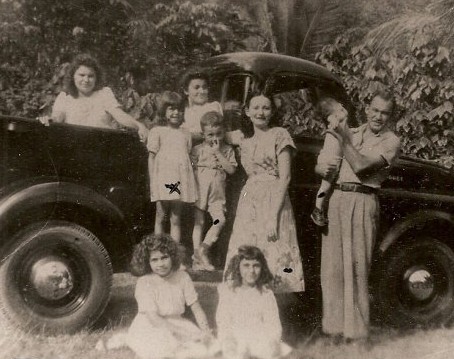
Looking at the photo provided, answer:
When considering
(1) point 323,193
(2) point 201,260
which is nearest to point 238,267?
(2) point 201,260

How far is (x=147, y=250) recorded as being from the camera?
3.14 metres

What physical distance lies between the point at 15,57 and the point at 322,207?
6.71 feet

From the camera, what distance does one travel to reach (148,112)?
11.5 feet

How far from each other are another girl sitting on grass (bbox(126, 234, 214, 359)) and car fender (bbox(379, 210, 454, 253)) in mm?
1299

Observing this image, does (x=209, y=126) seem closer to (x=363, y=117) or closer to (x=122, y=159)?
(x=122, y=159)

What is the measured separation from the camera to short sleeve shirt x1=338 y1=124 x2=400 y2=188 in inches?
133

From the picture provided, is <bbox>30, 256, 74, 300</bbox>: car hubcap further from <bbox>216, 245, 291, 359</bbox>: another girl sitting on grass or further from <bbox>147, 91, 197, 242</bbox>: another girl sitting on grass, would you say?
<bbox>216, 245, 291, 359</bbox>: another girl sitting on grass

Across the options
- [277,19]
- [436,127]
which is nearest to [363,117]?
[436,127]

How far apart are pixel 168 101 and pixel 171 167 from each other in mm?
376

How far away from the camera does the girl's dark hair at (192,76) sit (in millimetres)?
3457

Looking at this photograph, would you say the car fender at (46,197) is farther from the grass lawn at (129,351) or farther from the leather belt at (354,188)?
the leather belt at (354,188)

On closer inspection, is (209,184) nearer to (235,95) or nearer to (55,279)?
(235,95)

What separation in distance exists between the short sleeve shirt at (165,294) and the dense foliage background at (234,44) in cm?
100

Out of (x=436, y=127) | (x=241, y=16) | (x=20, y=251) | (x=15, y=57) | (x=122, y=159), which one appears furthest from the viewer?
(x=436, y=127)
